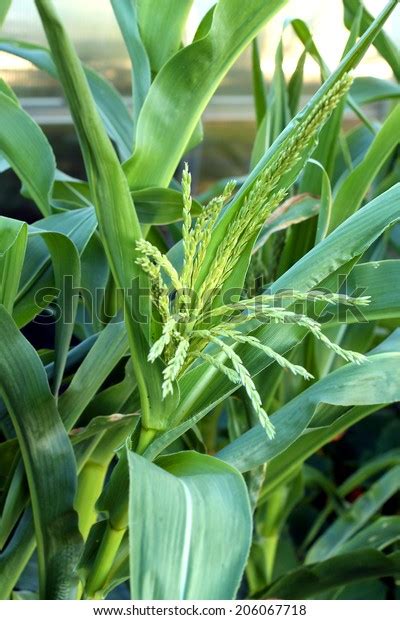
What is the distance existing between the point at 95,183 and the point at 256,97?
328 mm

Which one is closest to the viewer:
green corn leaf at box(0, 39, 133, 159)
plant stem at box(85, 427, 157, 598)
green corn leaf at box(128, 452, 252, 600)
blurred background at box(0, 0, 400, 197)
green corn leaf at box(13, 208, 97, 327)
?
green corn leaf at box(128, 452, 252, 600)

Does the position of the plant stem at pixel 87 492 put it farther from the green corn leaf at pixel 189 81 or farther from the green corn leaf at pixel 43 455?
the green corn leaf at pixel 189 81

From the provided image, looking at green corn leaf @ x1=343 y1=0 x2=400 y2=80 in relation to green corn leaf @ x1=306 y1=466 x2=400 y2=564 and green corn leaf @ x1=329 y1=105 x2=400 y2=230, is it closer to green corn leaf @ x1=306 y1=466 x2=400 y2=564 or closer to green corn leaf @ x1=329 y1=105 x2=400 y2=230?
green corn leaf @ x1=329 y1=105 x2=400 y2=230

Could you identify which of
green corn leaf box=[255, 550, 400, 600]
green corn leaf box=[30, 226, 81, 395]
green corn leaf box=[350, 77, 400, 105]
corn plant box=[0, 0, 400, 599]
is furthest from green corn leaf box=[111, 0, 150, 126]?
green corn leaf box=[255, 550, 400, 600]

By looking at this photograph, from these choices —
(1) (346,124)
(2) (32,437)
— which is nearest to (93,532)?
(2) (32,437)

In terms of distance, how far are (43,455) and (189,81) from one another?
23 centimetres

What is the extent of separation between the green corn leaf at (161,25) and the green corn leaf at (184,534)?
323 millimetres

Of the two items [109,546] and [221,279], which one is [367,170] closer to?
[221,279]

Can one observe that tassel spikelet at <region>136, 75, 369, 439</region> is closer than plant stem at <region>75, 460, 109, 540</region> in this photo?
Yes

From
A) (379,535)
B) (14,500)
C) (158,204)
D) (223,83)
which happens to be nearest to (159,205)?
(158,204)

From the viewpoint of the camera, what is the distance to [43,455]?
0.42 m

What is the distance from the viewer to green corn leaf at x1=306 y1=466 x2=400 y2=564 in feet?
2.23

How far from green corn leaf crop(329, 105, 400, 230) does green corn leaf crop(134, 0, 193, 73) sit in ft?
0.51

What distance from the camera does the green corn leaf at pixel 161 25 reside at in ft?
1.62
